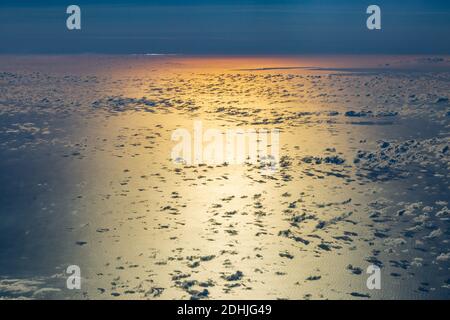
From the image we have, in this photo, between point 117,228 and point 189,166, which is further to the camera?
point 189,166

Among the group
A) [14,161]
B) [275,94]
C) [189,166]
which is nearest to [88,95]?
[275,94]

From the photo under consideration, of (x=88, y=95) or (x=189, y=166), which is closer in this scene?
(x=189, y=166)

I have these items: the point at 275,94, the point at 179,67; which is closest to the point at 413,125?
the point at 275,94

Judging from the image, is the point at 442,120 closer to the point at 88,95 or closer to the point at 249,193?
the point at 249,193

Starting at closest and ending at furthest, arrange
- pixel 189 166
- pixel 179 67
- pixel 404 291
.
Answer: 1. pixel 404 291
2. pixel 189 166
3. pixel 179 67
